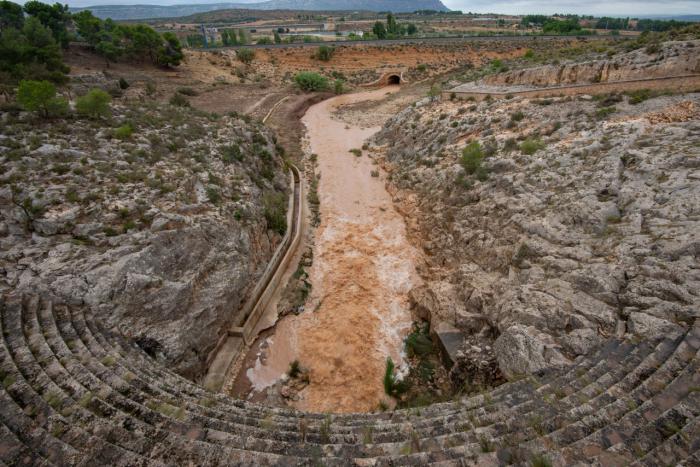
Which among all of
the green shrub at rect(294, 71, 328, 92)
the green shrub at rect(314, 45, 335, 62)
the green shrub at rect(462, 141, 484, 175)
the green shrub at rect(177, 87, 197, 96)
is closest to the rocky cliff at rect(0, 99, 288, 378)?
the green shrub at rect(462, 141, 484, 175)

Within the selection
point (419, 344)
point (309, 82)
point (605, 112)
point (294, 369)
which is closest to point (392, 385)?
point (419, 344)

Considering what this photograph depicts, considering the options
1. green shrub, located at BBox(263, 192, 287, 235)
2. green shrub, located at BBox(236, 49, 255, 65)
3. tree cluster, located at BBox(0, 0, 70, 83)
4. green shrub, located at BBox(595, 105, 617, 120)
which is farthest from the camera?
green shrub, located at BBox(236, 49, 255, 65)

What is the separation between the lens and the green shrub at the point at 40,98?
14.6 metres

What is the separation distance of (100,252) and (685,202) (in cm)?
1808

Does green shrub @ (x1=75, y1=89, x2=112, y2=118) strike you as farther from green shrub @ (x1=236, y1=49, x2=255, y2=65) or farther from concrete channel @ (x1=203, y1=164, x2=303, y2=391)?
green shrub @ (x1=236, y1=49, x2=255, y2=65)

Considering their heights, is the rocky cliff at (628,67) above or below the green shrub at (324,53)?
below

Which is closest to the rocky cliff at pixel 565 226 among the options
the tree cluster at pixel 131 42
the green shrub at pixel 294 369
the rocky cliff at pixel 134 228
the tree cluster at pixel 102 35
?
the green shrub at pixel 294 369

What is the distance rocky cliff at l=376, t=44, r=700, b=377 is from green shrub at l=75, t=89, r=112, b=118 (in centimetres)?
1732

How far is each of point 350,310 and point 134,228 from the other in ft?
28.5

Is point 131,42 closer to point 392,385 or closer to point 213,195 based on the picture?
point 213,195

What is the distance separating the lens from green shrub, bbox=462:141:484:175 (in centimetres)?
1858

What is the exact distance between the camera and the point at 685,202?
1017 cm

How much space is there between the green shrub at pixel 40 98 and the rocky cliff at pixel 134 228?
0.66 meters

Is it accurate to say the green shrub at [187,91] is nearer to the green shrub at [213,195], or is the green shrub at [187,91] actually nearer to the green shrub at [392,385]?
the green shrub at [213,195]
